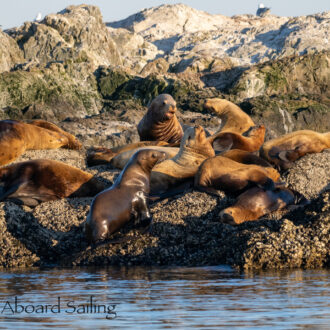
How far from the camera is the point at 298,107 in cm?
2667

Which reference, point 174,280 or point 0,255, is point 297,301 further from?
point 0,255

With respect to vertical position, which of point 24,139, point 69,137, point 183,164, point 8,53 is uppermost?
point 8,53

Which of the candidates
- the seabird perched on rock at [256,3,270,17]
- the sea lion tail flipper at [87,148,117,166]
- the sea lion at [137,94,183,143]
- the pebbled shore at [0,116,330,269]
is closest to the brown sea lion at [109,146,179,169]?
the sea lion tail flipper at [87,148,117,166]

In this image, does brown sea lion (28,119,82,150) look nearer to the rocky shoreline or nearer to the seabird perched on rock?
the rocky shoreline

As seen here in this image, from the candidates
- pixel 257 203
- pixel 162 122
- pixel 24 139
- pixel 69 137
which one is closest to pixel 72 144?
pixel 69 137

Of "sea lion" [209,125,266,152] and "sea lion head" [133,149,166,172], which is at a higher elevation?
"sea lion" [209,125,266,152]

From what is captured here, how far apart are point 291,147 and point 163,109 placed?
9.92ft

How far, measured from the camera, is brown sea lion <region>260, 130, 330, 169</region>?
10.3 m

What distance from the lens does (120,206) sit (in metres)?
7.97

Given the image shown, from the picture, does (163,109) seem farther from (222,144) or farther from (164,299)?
(164,299)

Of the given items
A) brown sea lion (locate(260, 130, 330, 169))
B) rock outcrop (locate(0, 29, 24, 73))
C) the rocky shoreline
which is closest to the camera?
the rocky shoreline

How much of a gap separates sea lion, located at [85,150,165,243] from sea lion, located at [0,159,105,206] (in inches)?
43.7

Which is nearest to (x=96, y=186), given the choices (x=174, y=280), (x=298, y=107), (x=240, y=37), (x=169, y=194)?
(x=169, y=194)

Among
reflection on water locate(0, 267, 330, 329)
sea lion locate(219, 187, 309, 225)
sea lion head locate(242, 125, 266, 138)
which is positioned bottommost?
reflection on water locate(0, 267, 330, 329)
